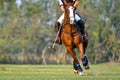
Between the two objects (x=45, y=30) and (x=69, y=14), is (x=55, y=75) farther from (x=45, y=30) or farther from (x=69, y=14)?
(x=45, y=30)

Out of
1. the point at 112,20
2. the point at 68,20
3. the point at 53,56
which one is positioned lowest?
the point at 53,56

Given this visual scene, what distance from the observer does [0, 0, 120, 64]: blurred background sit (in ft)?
237

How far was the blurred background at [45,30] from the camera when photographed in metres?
72.3

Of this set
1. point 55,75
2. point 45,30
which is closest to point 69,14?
point 55,75

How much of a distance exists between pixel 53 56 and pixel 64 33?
56.8 m

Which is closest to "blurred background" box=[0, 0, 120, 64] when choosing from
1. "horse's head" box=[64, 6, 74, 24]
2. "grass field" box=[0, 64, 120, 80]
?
"grass field" box=[0, 64, 120, 80]

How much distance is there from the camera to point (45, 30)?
77.5 meters

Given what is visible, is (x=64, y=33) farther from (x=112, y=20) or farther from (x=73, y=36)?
(x=112, y=20)

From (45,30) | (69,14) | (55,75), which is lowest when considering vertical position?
(45,30)

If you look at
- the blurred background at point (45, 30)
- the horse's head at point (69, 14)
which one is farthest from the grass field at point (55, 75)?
the blurred background at point (45, 30)

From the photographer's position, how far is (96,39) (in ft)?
243

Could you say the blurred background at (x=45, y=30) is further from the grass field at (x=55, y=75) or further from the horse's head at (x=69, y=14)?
the horse's head at (x=69, y=14)

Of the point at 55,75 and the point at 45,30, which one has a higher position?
the point at 55,75

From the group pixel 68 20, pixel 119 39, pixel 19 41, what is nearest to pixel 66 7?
pixel 68 20
